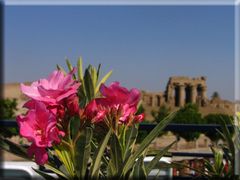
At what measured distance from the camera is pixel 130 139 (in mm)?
753

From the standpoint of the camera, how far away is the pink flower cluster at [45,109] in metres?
0.66

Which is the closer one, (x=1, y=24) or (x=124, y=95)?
(x=124, y=95)

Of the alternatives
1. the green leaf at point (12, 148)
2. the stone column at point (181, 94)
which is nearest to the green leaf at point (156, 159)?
the green leaf at point (12, 148)

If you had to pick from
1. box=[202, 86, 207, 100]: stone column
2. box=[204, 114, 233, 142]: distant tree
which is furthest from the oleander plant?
box=[202, 86, 207, 100]: stone column

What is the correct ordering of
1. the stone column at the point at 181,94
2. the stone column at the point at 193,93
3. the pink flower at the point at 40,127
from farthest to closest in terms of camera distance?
the stone column at the point at 193,93 < the stone column at the point at 181,94 < the pink flower at the point at 40,127

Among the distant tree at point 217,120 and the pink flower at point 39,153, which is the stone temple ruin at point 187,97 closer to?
the distant tree at point 217,120

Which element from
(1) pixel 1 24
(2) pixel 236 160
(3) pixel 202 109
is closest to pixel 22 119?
(2) pixel 236 160

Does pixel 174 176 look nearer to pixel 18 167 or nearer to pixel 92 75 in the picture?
pixel 18 167

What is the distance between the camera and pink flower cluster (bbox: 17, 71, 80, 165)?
66 cm

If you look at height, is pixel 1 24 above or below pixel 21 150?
above

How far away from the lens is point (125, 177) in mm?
732

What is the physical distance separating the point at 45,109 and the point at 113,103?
0.12 meters

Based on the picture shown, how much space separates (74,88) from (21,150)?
0.45ft

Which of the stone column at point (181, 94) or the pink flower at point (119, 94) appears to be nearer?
the pink flower at point (119, 94)
